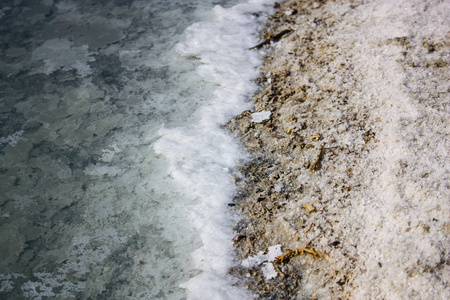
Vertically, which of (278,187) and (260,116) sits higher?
(260,116)

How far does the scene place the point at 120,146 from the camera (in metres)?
2.14

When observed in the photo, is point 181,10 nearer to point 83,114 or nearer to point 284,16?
point 284,16

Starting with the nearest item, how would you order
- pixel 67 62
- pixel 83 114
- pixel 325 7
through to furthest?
1. pixel 83 114
2. pixel 67 62
3. pixel 325 7

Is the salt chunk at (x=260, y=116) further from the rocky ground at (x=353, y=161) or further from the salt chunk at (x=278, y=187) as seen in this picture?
the salt chunk at (x=278, y=187)

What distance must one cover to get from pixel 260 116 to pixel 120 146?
845 millimetres

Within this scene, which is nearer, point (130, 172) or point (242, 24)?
point (130, 172)

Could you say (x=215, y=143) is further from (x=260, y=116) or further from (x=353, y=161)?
(x=353, y=161)

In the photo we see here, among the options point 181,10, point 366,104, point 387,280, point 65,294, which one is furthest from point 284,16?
point 65,294

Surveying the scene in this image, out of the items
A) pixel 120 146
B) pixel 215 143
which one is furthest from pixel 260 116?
pixel 120 146

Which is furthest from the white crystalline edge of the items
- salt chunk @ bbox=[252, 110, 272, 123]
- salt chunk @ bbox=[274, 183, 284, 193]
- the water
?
salt chunk @ bbox=[274, 183, 284, 193]

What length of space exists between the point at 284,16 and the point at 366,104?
130 cm

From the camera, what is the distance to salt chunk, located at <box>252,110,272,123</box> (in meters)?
2.24

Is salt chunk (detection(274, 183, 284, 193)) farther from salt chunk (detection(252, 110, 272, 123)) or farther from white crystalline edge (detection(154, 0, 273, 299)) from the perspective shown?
salt chunk (detection(252, 110, 272, 123))

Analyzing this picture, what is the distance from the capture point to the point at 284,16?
3061 mm
